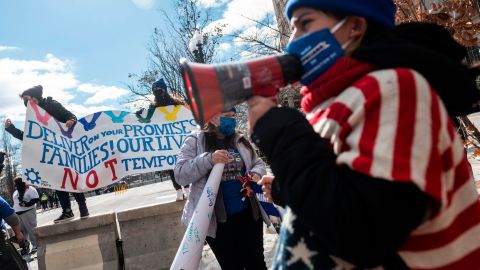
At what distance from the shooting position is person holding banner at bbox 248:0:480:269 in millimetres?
706

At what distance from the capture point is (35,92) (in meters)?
4.61

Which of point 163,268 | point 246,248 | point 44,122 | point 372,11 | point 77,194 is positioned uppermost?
point 44,122

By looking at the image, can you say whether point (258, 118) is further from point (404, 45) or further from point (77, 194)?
point (77, 194)

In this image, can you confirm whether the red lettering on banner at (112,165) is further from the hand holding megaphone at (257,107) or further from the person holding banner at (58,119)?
the hand holding megaphone at (257,107)

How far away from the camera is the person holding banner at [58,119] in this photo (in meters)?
4.46

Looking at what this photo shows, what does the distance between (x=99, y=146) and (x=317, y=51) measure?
176 inches

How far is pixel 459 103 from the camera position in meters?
0.88

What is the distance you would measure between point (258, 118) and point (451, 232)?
55 centimetres

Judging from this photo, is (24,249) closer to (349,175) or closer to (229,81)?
(229,81)

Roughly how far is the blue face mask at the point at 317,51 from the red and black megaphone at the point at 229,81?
48 mm

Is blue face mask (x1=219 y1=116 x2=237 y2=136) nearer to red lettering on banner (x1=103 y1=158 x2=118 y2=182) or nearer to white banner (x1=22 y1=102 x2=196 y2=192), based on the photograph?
white banner (x1=22 y1=102 x2=196 y2=192)

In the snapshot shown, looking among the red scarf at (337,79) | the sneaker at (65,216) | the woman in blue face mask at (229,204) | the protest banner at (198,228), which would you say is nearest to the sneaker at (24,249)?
the sneaker at (65,216)

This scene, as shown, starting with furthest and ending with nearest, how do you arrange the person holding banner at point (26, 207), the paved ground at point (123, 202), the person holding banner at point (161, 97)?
the paved ground at point (123, 202), the person holding banner at point (26, 207), the person holding banner at point (161, 97)

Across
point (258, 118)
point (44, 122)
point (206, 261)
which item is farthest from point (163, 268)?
point (258, 118)
